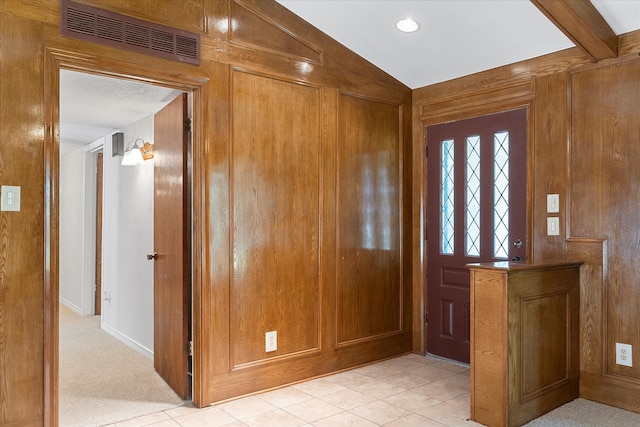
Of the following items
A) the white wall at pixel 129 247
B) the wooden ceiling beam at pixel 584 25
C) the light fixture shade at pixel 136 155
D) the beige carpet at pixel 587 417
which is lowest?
the beige carpet at pixel 587 417

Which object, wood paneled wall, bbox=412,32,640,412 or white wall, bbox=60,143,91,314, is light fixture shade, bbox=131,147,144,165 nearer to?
white wall, bbox=60,143,91,314

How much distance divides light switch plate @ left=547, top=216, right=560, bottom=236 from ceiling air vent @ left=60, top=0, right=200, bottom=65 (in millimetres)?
2636

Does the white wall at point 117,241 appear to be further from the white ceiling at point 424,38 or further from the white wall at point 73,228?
the white ceiling at point 424,38

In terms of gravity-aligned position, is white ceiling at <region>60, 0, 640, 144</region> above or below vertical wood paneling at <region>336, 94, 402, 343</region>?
above

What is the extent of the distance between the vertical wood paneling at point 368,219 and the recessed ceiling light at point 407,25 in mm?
670

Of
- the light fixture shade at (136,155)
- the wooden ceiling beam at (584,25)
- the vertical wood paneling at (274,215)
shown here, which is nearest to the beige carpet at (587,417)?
the vertical wood paneling at (274,215)

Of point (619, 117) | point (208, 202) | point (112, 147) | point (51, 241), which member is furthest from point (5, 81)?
point (619, 117)

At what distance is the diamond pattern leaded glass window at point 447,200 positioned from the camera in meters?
4.05

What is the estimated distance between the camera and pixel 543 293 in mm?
2912

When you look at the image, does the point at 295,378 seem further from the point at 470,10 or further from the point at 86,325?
the point at 86,325

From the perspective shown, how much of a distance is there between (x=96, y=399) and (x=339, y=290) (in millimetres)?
1844

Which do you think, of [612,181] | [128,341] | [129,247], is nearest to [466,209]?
[612,181]

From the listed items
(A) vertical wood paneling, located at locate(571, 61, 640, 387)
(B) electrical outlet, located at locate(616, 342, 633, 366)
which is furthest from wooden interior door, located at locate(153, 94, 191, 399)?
(B) electrical outlet, located at locate(616, 342, 633, 366)

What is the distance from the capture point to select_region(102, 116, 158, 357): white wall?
4289 millimetres
